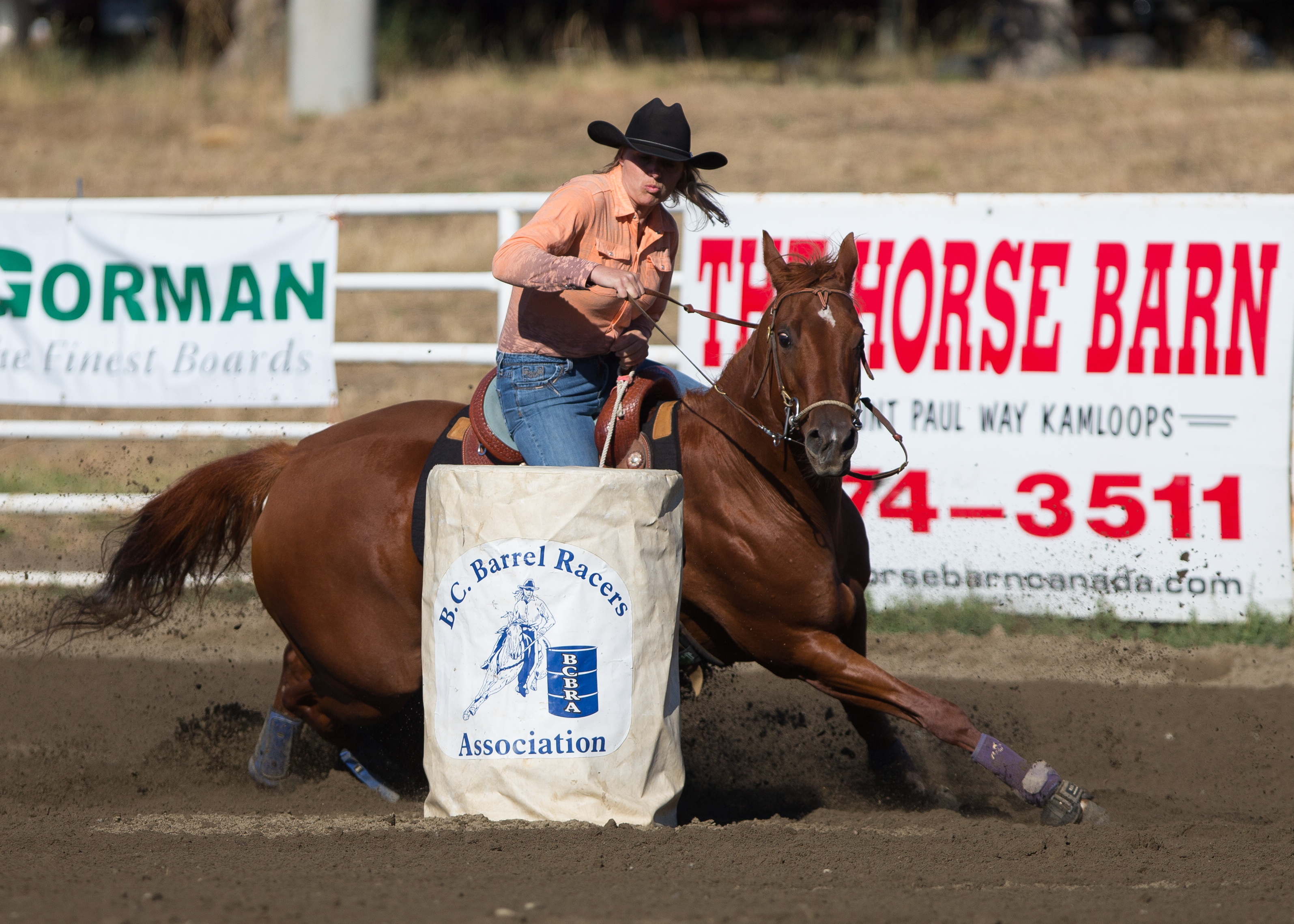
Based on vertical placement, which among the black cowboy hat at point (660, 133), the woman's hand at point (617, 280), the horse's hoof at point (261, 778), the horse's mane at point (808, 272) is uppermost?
the black cowboy hat at point (660, 133)

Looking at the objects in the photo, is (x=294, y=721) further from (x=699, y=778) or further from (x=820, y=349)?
(x=820, y=349)

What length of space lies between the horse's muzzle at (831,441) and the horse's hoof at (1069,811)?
1.22 meters

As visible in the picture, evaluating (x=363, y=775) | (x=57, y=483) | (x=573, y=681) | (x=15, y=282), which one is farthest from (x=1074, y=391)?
(x=57, y=483)

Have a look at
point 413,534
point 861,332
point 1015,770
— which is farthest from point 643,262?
point 1015,770

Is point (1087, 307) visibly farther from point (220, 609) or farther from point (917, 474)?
point (220, 609)

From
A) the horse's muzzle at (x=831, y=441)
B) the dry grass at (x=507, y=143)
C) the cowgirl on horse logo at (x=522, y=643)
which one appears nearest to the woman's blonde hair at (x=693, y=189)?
the horse's muzzle at (x=831, y=441)

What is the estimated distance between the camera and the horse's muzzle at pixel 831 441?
12.4 ft

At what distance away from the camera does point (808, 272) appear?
4191mm

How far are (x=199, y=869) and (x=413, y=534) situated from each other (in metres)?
1.30

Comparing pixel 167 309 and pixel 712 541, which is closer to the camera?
pixel 712 541

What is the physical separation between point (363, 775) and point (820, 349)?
2412mm

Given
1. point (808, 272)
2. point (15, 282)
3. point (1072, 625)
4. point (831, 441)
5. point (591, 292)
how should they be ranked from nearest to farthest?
point (831, 441), point (808, 272), point (591, 292), point (1072, 625), point (15, 282)

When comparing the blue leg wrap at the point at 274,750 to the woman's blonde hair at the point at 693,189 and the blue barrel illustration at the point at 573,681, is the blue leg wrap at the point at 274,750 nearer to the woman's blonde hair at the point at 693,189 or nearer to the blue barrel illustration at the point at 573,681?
the blue barrel illustration at the point at 573,681

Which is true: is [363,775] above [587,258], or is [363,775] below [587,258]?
below
